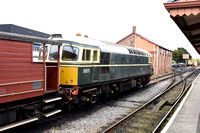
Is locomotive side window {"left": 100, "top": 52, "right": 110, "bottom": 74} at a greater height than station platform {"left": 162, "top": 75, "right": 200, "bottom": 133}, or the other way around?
locomotive side window {"left": 100, "top": 52, "right": 110, "bottom": 74}

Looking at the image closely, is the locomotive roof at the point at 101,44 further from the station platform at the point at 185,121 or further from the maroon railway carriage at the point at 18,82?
the station platform at the point at 185,121

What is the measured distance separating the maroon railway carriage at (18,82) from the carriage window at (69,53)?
1.76 meters

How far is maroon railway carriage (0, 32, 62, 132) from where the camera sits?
520cm

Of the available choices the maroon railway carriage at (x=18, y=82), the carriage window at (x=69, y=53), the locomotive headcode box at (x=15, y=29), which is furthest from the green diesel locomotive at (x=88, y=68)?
the locomotive headcode box at (x=15, y=29)

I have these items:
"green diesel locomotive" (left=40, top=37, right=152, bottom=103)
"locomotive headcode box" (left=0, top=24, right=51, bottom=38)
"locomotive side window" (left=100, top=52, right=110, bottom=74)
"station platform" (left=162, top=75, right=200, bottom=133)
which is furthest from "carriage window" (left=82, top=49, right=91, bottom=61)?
"locomotive headcode box" (left=0, top=24, right=51, bottom=38)

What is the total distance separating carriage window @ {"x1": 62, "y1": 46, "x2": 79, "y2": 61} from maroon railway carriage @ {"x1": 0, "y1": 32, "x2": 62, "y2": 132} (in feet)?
5.76

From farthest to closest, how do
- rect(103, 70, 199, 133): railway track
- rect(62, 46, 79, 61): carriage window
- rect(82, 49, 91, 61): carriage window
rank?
rect(82, 49, 91, 61): carriage window < rect(62, 46, 79, 61): carriage window < rect(103, 70, 199, 133): railway track

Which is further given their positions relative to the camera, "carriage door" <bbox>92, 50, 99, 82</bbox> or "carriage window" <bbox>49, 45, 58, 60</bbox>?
"carriage door" <bbox>92, 50, 99, 82</bbox>

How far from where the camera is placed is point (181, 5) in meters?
5.14

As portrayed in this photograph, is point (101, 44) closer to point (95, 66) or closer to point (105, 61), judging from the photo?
point (105, 61)

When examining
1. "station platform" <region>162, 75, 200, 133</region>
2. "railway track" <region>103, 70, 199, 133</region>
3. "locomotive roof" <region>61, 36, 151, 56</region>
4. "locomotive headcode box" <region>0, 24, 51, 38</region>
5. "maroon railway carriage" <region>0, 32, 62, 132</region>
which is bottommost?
"railway track" <region>103, 70, 199, 133</region>

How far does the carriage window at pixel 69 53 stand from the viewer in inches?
327

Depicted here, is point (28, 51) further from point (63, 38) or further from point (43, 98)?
point (63, 38)

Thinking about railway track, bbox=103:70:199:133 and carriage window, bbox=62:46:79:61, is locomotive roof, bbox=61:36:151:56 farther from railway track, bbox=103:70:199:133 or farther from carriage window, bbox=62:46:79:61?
railway track, bbox=103:70:199:133
